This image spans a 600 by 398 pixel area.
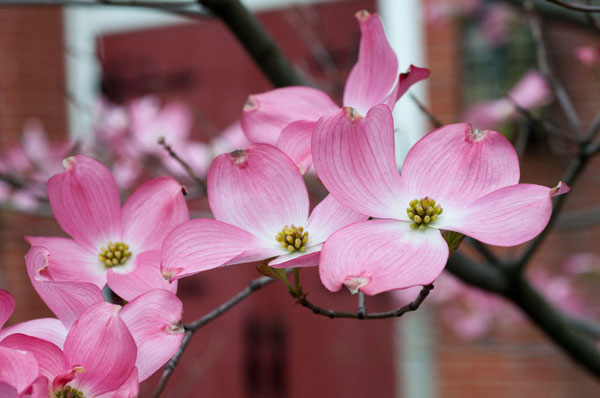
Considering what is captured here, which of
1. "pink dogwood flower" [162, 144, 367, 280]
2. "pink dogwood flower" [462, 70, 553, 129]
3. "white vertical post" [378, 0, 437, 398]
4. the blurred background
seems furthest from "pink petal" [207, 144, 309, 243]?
"white vertical post" [378, 0, 437, 398]

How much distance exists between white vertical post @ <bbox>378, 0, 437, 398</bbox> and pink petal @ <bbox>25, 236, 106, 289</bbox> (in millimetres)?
1583

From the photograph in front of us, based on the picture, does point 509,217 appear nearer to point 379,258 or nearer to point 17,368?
point 379,258

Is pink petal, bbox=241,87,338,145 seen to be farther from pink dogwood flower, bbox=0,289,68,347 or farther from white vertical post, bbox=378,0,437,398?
white vertical post, bbox=378,0,437,398

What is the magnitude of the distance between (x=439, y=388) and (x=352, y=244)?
67.8 inches

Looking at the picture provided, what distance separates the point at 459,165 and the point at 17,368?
201 mm

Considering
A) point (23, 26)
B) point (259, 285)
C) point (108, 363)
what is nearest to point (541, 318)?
point (259, 285)

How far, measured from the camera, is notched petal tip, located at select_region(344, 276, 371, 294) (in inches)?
9.8

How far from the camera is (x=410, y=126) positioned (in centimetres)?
189

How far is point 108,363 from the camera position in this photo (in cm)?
27

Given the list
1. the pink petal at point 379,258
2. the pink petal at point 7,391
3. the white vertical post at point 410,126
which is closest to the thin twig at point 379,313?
the pink petal at point 379,258

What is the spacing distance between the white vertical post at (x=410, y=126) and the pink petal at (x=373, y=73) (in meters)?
1.51

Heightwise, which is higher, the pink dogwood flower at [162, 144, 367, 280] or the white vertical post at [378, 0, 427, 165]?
the white vertical post at [378, 0, 427, 165]

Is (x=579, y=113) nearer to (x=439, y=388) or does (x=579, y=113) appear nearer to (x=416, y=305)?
(x=439, y=388)

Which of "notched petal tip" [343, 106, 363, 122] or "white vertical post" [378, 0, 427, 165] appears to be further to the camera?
"white vertical post" [378, 0, 427, 165]
